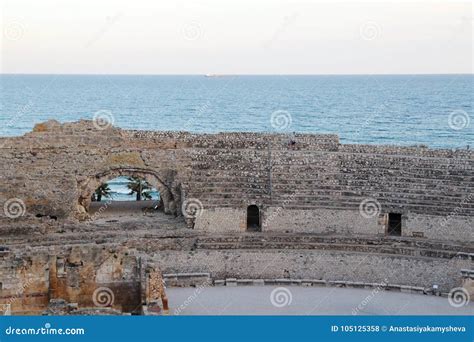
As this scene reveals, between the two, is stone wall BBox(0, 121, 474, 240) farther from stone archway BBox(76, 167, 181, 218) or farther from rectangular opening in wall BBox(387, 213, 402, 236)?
rectangular opening in wall BBox(387, 213, 402, 236)

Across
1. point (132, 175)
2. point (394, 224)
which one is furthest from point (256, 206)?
point (394, 224)

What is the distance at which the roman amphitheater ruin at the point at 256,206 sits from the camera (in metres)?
26.0

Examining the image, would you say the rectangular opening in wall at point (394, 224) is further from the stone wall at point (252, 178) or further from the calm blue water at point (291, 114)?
the calm blue water at point (291, 114)

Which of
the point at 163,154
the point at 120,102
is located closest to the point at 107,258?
the point at 163,154

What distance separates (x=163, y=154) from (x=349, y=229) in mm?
7958

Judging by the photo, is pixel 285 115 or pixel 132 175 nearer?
pixel 132 175

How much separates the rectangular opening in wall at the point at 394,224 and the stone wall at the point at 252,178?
2.16ft

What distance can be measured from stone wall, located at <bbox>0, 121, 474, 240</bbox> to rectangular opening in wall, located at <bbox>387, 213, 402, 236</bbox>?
66 centimetres

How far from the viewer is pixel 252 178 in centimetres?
3000

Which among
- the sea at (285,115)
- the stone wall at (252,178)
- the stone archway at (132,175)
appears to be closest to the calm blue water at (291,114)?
the sea at (285,115)

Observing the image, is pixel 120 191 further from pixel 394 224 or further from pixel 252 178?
pixel 394 224

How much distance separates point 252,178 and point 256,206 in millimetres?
1147

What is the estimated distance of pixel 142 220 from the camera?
97.6 ft

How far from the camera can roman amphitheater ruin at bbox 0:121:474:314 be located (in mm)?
26047
